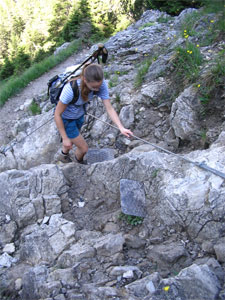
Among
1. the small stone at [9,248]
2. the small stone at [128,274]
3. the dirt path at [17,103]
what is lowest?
the dirt path at [17,103]

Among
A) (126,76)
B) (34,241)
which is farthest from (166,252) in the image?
(126,76)

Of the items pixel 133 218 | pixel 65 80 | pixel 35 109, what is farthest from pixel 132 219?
pixel 35 109

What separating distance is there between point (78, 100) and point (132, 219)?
1.95m

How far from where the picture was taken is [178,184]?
4023mm

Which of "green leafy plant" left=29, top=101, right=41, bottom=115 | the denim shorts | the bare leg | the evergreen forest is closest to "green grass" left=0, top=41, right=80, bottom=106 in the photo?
"green leafy plant" left=29, top=101, right=41, bottom=115

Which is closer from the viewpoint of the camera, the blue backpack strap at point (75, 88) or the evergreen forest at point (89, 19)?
the blue backpack strap at point (75, 88)

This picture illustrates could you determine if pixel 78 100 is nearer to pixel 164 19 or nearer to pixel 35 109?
pixel 35 109

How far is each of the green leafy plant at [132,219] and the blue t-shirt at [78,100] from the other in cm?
179

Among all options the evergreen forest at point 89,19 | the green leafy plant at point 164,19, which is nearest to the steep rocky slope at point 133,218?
the evergreen forest at point 89,19

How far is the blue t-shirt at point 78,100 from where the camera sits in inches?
159

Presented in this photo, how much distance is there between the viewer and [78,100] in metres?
4.34

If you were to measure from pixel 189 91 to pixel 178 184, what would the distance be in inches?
89.6

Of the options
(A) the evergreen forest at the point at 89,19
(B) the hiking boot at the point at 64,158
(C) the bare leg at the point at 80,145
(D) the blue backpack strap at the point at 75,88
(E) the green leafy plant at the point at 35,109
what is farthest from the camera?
(A) the evergreen forest at the point at 89,19

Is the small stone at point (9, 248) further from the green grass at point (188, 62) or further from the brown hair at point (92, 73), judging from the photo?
the green grass at point (188, 62)
